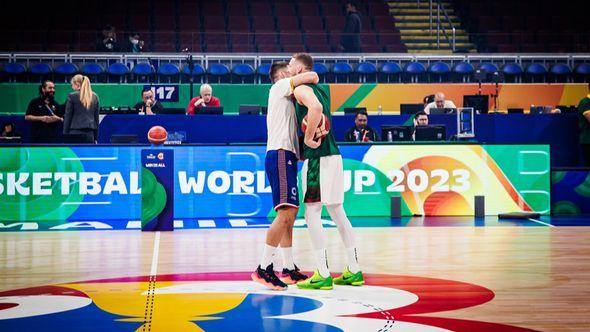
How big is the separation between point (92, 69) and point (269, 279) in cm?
1489

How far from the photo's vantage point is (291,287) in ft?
25.4

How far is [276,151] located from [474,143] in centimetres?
765

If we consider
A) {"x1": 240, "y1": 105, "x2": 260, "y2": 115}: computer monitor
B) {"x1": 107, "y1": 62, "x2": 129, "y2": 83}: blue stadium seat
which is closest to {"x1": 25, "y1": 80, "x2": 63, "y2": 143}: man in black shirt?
{"x1": 240, "y1": 105, "x2": 260, "y2": 115}: computer monitor

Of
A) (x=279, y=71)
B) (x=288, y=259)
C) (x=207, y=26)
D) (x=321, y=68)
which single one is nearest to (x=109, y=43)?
(x=207, y=26)

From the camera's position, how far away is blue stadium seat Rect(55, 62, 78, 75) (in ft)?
70.3

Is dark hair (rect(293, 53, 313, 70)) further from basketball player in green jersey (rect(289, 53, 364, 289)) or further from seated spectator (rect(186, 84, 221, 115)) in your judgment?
seated spectator (rect(186, 84, 221, 115))

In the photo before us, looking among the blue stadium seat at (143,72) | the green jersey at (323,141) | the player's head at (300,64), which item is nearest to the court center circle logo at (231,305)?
the green jersey at (323,141)

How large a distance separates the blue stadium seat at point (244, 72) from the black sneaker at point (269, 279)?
14.6m

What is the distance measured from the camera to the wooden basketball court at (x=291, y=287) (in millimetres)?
6109

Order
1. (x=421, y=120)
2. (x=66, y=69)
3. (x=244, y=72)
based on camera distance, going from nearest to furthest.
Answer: (x=421, y=120)
(x=66, y=69)
(x=244, y=72)

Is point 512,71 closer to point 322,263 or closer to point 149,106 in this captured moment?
point 149,106

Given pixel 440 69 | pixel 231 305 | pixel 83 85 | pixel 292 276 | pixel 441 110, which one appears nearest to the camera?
pixel 231 305

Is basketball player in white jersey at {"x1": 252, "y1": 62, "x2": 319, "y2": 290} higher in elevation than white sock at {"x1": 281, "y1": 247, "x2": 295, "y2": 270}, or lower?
higher

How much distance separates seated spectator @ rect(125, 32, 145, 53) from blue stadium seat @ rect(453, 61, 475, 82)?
7.58 m
